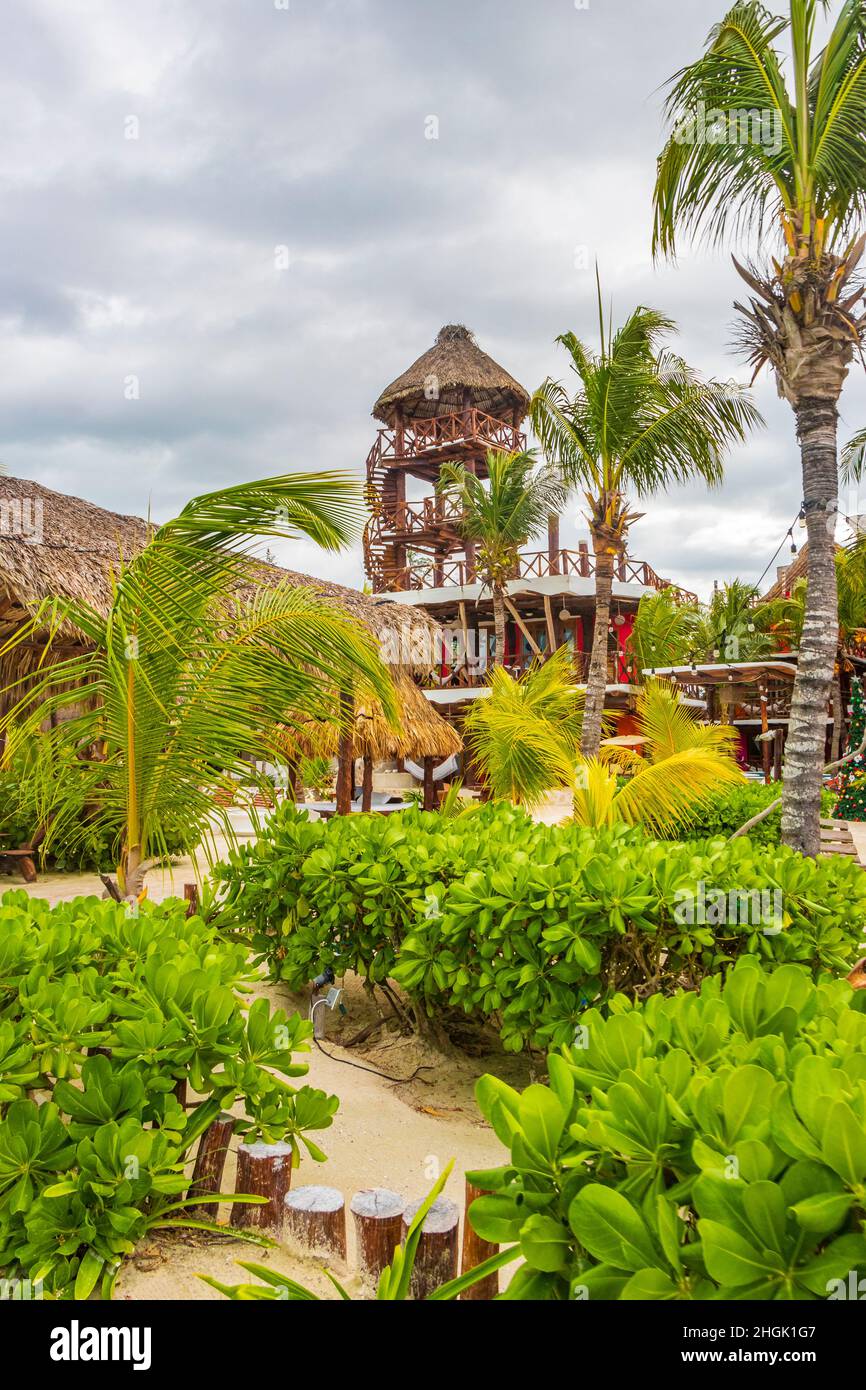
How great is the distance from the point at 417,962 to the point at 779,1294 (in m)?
2.73

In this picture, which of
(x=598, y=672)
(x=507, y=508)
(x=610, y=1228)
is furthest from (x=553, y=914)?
(x=507, y=508)

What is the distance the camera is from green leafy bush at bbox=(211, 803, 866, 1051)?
3363 mm

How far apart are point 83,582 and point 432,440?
21280mm

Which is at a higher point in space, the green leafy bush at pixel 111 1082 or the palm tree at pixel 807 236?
the palm tree at pixel 807 236

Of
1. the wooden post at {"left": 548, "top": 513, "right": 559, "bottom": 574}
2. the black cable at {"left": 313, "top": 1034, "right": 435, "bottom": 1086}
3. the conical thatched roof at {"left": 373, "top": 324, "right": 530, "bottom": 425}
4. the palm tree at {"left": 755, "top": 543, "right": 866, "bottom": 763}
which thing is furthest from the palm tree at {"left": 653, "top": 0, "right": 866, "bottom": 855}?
the conical thatched roof at {"left": 373, "top": 324, "right": 530, "bottom": 425}

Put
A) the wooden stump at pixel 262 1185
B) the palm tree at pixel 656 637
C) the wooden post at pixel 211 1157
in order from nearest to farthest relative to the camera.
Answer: the wooden stump at pixel 262 1185, the wooden post at pixel 211 1157, the palm tree at pixel 656 637

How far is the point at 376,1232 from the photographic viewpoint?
2.01 metres

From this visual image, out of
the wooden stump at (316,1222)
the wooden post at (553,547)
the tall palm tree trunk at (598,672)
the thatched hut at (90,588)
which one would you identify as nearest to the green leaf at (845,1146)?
the wooden stump at (316,1222)

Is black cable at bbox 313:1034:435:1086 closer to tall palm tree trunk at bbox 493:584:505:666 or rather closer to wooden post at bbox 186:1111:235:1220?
wooden post at bbox 186:1111:235:1220

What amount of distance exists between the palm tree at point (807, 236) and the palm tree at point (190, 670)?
9.84 ft

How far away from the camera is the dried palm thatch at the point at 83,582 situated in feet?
26.6

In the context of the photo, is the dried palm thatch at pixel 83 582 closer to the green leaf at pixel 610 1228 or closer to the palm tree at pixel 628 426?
the palm tree at pixel 628 426
